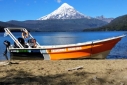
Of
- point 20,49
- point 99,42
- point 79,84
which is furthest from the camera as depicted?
point 20,49

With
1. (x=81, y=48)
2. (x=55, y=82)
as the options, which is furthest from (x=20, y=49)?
(x=55, y=82)

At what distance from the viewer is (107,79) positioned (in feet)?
25.9

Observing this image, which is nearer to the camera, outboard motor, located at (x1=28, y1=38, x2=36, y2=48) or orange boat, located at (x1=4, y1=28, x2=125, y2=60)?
orange boat, located at (x1=4, y1=28, x2=125, y2=60)

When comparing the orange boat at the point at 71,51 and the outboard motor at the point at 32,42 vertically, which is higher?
the outboard motor at the point at 32,42

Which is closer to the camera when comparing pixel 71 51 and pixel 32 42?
pixel 71 51

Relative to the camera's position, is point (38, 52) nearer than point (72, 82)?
No

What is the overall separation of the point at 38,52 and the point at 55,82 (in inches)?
416

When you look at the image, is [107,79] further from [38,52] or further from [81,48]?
[38,52]

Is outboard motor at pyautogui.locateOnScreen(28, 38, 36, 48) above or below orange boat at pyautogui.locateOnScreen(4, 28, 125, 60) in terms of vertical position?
above

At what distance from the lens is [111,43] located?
18.0 m

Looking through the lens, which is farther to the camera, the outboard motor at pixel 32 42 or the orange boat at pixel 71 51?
the outboard motor at pixel 32 42

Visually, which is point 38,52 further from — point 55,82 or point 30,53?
point 55,82

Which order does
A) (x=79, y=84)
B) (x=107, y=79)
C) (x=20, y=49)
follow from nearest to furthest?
(x=79, y=84) → (x=107, y=79) → (x=20, y=49)

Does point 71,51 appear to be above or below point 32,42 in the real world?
below
